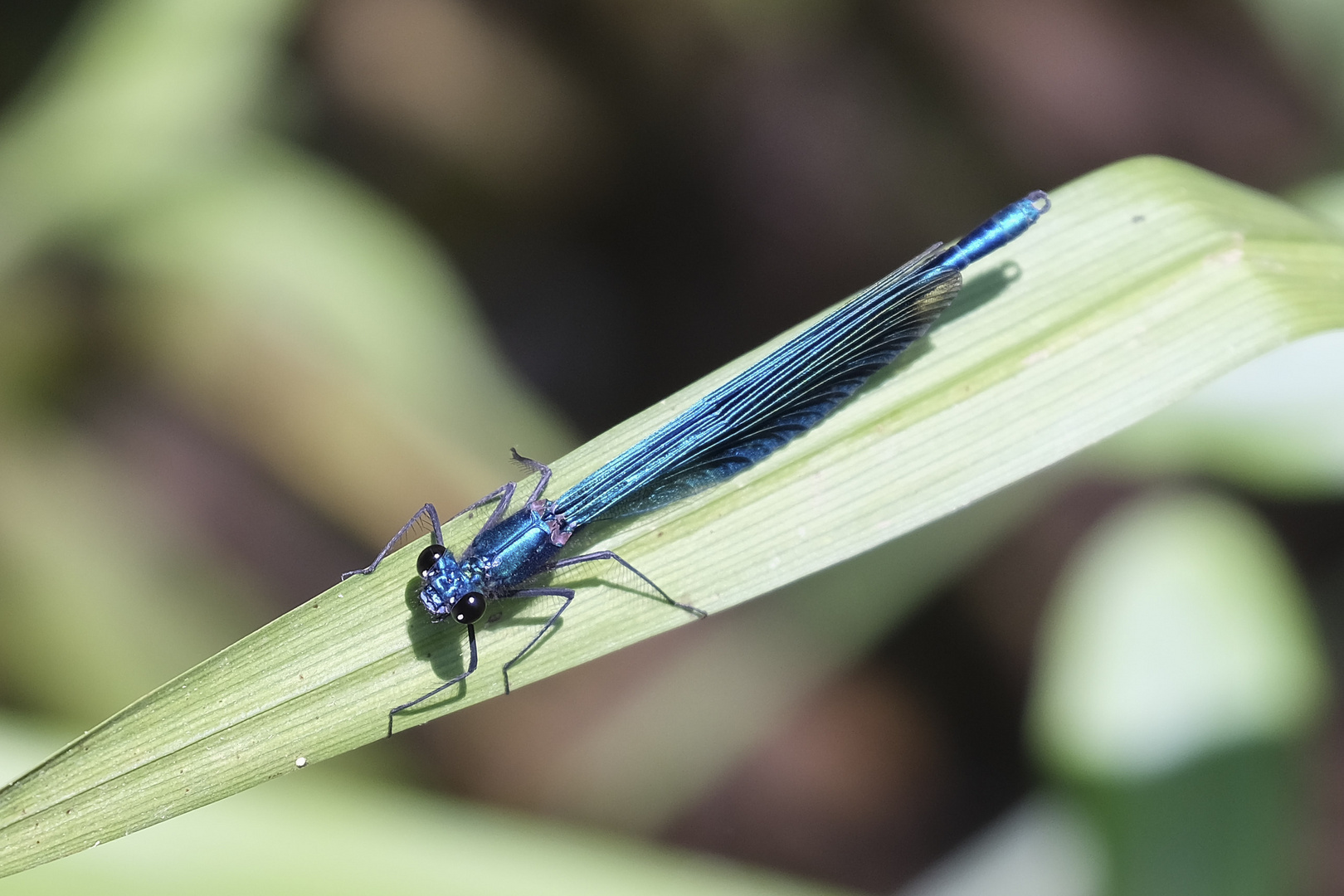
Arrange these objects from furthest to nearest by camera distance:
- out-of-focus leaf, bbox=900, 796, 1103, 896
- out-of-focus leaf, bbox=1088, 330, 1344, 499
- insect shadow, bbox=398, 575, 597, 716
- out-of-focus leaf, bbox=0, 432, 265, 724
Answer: out-of-focus leaf, bbox=0, 432, 265, 724 < out-of-focus leaf, bbox=900, 796, 1103, 896 < out-of-focus leaf, bbox=1088, 330, 1344, 499 < insect shadow, bbox=398, 575, 597, 716

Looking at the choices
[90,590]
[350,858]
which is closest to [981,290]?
[350,858]

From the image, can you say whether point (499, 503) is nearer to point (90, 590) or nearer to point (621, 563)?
point (621, 563)

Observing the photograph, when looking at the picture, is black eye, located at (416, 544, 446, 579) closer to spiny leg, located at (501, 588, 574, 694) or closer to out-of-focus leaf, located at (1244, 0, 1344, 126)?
spiny leg, located at (501, 588, 574, 694)

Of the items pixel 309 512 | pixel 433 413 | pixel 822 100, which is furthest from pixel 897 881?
pixel 822 100

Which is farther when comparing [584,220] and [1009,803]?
[584,220]

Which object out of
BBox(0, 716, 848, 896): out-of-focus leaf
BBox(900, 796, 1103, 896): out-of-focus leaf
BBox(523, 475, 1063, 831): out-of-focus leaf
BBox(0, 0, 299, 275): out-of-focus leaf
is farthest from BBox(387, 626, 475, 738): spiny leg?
BBox(0, 0, 299, 275): out-of-focus leaf

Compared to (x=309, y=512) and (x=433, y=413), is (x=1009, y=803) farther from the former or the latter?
(x=309, y=512)
